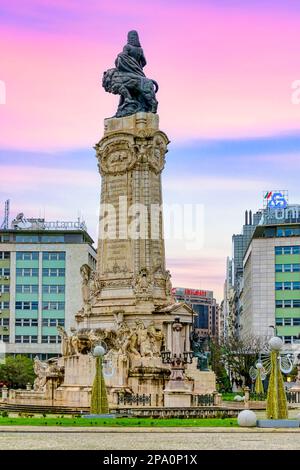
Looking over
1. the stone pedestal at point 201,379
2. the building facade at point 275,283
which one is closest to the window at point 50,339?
the building facade at point 275,283

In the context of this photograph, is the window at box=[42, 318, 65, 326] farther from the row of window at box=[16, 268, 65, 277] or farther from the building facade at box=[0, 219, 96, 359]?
the row of window at box=[16, 268, 65, 277]

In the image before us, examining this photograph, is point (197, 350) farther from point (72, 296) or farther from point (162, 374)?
point (72, 296)

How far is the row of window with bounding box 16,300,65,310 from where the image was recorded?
134000 mm

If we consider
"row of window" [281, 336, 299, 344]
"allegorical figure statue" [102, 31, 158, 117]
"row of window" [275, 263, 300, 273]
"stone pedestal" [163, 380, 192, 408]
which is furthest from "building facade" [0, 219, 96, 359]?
"stone pedestal" [163, 380, 192, 408]

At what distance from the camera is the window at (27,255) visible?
136 m

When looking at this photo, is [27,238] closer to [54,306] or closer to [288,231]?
[54,306]

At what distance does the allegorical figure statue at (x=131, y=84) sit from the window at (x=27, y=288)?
2264 inches

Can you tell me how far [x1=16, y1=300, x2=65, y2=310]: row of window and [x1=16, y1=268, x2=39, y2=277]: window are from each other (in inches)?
141

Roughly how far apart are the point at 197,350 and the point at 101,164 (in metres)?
16.6

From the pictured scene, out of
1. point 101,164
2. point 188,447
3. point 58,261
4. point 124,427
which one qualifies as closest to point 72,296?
point 58,261

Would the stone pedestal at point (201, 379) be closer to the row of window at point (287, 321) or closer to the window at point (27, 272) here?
the row of window at point (287, 321)

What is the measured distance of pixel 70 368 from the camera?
71438 mm

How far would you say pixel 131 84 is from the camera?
3162 inches

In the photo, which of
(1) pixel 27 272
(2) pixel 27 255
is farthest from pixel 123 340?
(2) pixel 27 255
